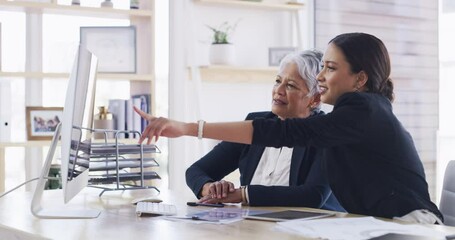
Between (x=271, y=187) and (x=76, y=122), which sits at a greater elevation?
(x=76, y=122)

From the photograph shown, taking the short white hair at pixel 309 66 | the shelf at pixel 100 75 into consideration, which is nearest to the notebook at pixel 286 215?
the short white hair at pixel 309 66

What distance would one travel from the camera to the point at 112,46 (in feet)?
14.1

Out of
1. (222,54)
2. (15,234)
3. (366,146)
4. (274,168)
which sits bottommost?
(15,234)

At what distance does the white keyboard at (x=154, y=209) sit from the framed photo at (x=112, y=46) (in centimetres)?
221

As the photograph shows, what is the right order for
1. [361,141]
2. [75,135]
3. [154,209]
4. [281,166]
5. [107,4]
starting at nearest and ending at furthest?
[75,135] < [154,209] < [361,141] < [281,166] < [107,4]

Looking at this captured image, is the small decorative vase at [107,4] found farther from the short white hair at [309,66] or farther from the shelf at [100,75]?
the short white hair at [309,66]

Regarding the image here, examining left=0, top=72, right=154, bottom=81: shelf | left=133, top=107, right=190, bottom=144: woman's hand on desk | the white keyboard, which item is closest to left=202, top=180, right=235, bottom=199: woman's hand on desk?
the white keyboard

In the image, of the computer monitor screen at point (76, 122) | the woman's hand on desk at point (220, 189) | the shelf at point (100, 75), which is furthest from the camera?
the shelf at point (100, 75)

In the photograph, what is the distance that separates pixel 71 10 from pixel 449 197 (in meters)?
2.57

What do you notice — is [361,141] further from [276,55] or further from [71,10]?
[276,55]

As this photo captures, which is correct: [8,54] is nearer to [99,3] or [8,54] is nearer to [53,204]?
[99,3]

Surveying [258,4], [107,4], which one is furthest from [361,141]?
[258,4]

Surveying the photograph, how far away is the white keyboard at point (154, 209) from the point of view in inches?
80.9

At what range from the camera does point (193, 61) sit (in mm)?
4633
